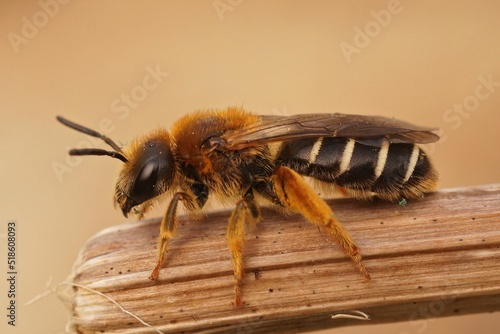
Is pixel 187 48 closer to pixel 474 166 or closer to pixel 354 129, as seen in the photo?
pixel 474 166

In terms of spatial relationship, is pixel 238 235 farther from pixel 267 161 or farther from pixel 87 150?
pixel 87 150

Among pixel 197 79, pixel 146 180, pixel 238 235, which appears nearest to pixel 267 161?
pixel 238 235

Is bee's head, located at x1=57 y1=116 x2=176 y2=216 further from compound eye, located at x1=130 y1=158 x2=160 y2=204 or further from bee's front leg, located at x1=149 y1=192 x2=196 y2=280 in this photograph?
bee's front leg, located at x1=149 y1=192 x2=196 y2=280

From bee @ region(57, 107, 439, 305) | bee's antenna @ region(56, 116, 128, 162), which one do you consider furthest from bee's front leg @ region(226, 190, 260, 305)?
bee's antenna @ region(56, 116, 128, 162)

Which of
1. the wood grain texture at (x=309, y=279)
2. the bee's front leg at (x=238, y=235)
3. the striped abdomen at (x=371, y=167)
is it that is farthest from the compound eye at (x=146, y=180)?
the striped abdomen at (x=371, y=167)

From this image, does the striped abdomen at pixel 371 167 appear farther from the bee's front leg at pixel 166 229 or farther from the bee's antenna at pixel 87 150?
the bee's antenna at pixel 87 150

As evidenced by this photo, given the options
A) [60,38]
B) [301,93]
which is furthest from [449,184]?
[60,38]
